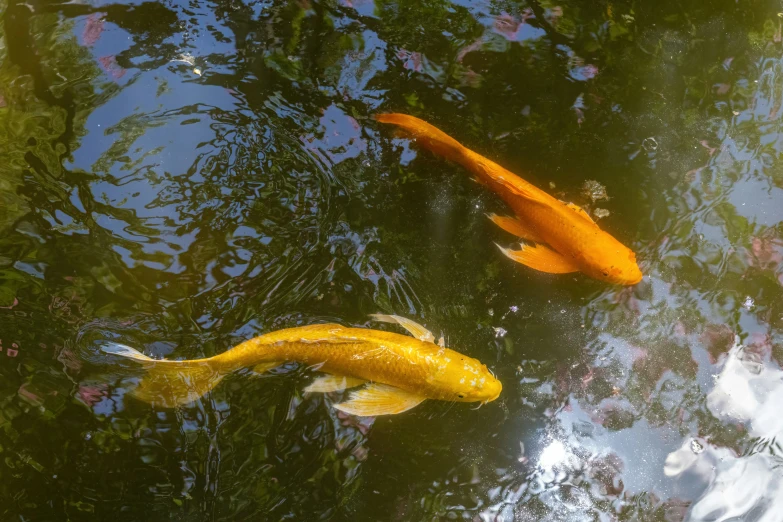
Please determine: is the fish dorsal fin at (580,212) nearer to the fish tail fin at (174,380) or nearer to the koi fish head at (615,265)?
the koi fish head at (615,265)

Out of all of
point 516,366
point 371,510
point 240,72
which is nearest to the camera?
point 371,510

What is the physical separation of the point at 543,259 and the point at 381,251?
1.01 m

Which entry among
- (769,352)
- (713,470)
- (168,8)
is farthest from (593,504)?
(168,8)

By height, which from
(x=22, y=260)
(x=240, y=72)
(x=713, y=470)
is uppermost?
(x=240, y=72)

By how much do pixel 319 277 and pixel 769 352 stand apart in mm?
2740

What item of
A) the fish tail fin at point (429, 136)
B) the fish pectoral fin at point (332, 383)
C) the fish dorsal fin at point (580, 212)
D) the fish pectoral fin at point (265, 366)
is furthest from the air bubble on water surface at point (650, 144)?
the fish pectoral fin at point (265, 366)

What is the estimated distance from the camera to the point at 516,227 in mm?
3354

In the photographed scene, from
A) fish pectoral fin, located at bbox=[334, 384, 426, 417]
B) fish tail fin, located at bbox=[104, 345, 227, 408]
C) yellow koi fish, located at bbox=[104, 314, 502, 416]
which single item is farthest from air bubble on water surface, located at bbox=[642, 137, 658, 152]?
fish tail fin, located at bbox=[104, 345, 227, 408]

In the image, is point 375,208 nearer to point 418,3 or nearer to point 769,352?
point 418,3

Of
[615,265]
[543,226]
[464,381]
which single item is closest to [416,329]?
[464,381]

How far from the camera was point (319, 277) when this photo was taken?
10.5 feet

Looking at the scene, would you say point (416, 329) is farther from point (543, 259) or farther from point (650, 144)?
point (650, 144)

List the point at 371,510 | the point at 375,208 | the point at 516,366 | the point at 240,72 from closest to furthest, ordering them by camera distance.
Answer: the point at 371,510
the point at 516,366
the point at 375,208
the point at 240,72

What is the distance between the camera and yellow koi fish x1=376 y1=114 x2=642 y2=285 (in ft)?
10.3
